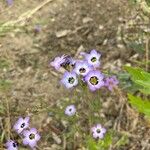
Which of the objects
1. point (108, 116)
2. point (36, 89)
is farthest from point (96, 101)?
point (36, 89)

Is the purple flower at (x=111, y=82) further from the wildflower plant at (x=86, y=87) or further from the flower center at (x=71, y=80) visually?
the flower center at (x=71, y=80)

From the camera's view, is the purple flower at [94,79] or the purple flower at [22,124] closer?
the purple flower at [94,79]

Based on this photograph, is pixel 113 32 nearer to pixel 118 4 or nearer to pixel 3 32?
pixel 118 4

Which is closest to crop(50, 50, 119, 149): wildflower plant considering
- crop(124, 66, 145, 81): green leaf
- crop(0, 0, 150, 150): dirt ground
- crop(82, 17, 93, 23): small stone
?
crop(0, 0, 150, 150): dirt ground

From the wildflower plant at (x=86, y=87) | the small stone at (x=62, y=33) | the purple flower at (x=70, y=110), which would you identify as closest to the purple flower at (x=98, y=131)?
the wildflower plant at (x=86, y=87)

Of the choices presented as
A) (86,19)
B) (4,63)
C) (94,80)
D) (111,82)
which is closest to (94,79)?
(94,80)

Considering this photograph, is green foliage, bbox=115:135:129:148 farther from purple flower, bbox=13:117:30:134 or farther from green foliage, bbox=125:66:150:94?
green foliage, bbox=125:66:150:94
